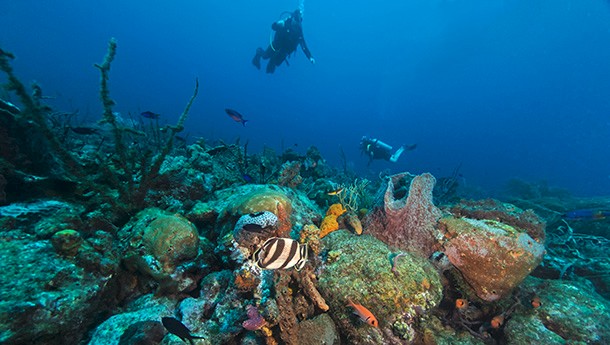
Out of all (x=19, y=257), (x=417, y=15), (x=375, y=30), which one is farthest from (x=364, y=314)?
(x=375, y=30)

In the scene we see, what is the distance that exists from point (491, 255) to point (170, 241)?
432cm

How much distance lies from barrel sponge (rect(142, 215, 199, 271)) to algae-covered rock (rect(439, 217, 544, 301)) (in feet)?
12.1

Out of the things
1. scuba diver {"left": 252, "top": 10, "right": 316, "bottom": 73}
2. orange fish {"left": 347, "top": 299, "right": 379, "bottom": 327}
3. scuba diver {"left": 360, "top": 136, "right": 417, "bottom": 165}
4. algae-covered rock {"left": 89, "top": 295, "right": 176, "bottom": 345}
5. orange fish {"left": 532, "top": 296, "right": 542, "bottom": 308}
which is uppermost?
scuba diver {"left": 252, "top": 10, "right": 316, "bottom": 73}

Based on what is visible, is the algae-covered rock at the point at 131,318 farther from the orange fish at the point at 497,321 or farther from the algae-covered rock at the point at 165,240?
the orange fish at the point at 497,321

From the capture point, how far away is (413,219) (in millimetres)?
4121

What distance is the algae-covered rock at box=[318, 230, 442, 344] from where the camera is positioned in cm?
294

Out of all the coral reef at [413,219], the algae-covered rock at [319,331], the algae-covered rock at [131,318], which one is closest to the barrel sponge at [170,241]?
the algae-covered rock at [131,318]

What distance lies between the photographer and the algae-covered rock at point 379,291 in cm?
294

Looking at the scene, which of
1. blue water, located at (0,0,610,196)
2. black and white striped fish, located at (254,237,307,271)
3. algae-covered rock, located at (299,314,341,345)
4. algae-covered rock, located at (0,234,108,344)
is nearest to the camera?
algae-covered rock, located at (0,234,108,344)

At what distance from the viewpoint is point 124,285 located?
3117 mm

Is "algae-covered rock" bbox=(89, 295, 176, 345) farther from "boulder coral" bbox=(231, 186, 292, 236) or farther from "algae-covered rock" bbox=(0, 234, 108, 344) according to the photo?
"boulder coral" bbox=(231, 186, 292, 236)

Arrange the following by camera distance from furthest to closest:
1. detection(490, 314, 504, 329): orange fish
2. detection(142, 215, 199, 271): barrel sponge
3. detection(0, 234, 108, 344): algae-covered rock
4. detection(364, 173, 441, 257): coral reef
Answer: detection(364, 173, 441, 257): coral reef < detection(490, 314, 504, 329): orange fish < detection(142, 215, 199, 271): barrel sponge < detection(0, 234, 108, 344): algae-covered rock

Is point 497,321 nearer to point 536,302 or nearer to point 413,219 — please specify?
point 536,302

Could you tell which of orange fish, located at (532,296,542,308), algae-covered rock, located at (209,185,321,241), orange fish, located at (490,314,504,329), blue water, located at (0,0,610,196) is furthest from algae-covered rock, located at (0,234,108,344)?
blue water, located at (0,0,610,196)
